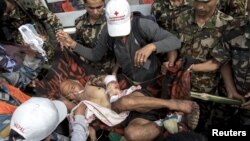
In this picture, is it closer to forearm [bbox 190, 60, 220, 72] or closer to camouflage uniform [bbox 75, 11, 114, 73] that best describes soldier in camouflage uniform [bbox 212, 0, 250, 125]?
forearm [bbox 190, 60, 220, 72]

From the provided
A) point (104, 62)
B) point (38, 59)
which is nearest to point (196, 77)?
point (104, 62)

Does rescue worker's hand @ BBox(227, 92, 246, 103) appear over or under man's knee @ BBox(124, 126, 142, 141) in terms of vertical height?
over

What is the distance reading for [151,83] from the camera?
3578 mm

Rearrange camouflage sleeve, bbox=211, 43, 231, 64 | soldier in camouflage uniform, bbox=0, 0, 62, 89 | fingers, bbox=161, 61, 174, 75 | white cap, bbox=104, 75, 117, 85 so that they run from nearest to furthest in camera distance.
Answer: camouflage sleeve, bbox=211, 43, 231, 64, fingers, bbox=161, 61, 174, 75, white cap, bbox=104, 75, 117, 85, soldier in camouflage uniform, bbox=0, 0, 62, 89

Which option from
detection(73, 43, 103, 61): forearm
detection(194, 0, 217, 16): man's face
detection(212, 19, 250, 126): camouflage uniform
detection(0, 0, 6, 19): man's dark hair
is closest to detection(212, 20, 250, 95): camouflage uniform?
detection(212, 19, 250, 126): camouflage uniform

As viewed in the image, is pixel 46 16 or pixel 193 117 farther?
pixel 46 16

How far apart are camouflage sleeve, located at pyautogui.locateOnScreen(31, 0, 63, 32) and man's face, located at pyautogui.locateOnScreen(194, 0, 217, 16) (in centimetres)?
180

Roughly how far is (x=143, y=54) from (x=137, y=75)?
383mm

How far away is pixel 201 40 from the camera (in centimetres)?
356

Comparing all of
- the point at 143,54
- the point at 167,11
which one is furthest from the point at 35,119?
the point at 167,11

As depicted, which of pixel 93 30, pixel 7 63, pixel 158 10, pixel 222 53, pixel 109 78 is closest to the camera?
pixel 222 53

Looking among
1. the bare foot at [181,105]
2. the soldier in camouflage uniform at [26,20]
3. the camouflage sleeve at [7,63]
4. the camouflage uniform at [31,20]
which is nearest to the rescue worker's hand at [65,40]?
the camouflage sleeve at [7,63]

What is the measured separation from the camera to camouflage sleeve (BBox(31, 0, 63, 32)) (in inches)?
183

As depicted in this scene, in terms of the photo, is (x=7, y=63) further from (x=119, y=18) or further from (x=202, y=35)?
(x=202, y=35)
